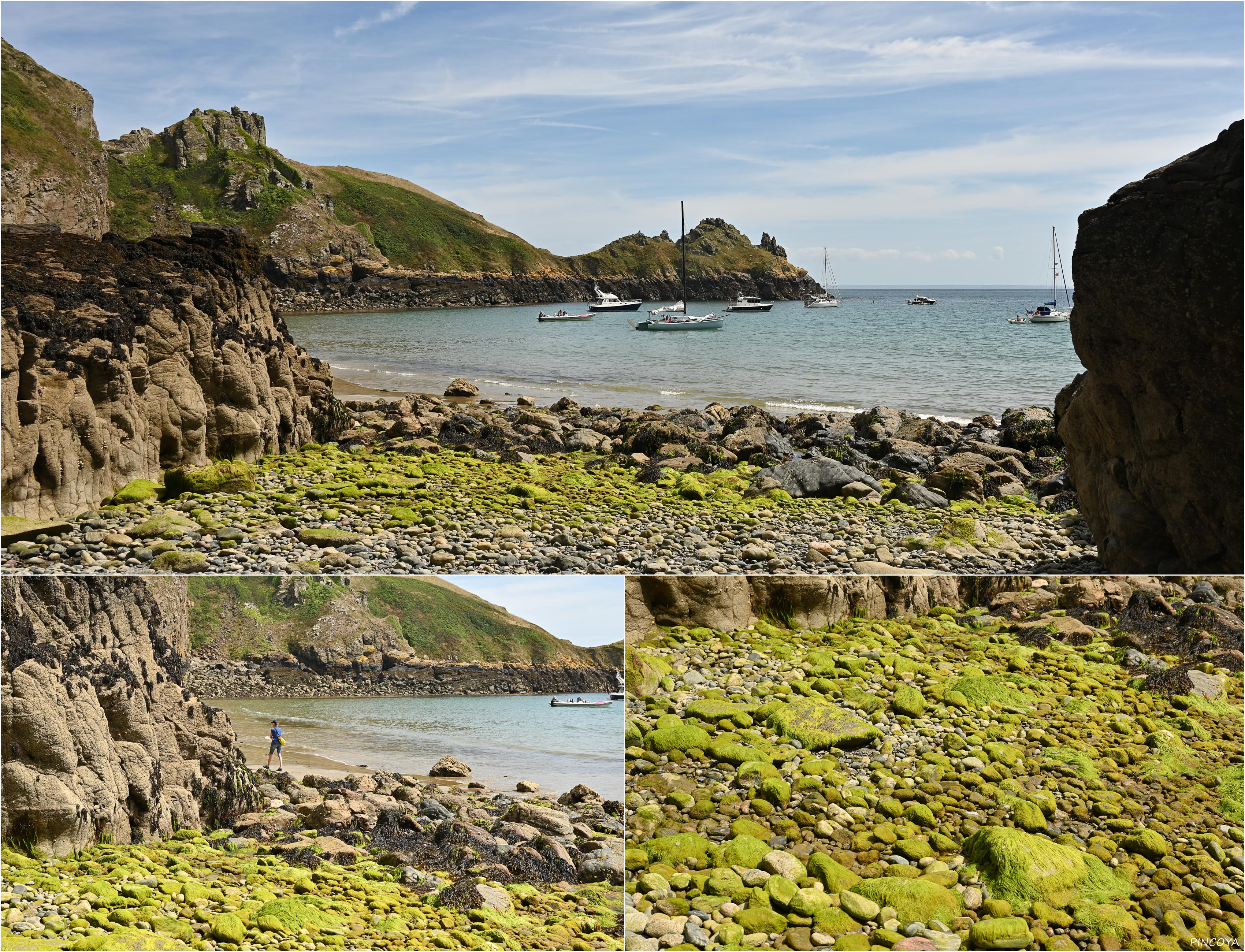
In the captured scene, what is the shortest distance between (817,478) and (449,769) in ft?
23.9

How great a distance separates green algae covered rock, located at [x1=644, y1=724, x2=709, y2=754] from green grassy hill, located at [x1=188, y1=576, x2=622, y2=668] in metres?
0.63

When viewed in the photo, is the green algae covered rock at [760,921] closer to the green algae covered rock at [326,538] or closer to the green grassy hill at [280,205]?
the green algae covered rock at [326,538]

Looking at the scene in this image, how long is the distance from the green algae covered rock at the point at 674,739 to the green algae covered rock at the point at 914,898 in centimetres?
99

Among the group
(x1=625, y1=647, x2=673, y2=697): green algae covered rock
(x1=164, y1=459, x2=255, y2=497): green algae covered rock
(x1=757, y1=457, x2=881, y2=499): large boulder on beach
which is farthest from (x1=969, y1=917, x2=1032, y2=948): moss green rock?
(x1=164, y1=459, x2=255, y2=497): green algae covered rock

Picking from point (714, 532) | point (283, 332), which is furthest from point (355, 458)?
point (714, 532)

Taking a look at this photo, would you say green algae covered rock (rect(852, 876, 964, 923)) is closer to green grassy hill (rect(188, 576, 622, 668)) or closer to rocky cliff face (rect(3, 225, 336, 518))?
green grassy hill (rect(188, 576, 622, 668))

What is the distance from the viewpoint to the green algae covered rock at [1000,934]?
400cm

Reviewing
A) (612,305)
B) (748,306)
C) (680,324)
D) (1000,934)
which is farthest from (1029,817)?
(748,306)

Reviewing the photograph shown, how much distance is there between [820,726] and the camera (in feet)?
15.8

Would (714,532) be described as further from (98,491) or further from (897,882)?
(98,491)

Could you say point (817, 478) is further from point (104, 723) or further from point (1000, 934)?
point (104, 723)

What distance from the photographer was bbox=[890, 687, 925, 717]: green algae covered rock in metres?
5.01

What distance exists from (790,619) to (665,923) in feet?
6.33

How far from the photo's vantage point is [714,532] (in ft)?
30.5
